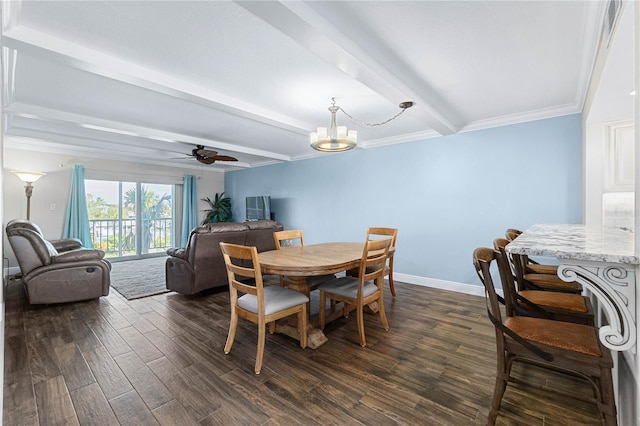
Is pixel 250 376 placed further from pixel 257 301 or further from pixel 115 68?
pixel 115 68

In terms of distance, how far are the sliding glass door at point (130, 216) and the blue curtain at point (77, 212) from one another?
43 cm

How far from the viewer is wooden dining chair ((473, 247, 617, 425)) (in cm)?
111

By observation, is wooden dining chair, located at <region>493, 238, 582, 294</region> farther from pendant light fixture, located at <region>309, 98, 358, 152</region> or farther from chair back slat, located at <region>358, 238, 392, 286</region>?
pendant light fixture, located at <region>309, 98, 358, 152</region>

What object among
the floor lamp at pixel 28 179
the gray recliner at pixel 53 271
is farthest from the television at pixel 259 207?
the floor lamp at pixel 28 179

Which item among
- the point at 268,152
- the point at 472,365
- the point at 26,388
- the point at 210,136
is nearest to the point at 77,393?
the point at 26,388

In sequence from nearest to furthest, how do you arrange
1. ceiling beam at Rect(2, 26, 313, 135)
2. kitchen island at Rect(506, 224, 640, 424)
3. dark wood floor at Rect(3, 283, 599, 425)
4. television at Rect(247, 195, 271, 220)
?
1. kitchen island at Rect(506, 224, 640, 424)
2. dark wood floor at Rect(3, 283, 599, 425)
3. ceiling beam at Rect(2, 26, 313, 135)
4. television at Rect(247, 195, 271, 220)

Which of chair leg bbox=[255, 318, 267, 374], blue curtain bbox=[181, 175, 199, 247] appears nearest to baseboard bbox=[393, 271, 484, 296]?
chair leg bbox=[255, 318, 267, 374]

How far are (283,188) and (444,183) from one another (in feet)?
11.6

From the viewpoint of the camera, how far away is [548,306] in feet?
5.32

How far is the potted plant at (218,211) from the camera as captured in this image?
7504 mm

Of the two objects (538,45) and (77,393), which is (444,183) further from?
(77,393)

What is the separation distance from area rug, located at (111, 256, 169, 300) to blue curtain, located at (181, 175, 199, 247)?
99cm

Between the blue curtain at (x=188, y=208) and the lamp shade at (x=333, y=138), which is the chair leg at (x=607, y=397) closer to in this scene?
the lamp shade at (x=333, y=138)

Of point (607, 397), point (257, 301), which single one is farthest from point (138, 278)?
point (607, 397)
